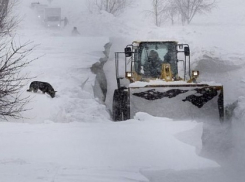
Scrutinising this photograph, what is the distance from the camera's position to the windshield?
1172 cm

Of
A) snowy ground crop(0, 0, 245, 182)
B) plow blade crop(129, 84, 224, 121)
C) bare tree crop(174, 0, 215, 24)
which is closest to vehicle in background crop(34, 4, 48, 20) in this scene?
bare tree crop(174, 0, 215, 24)

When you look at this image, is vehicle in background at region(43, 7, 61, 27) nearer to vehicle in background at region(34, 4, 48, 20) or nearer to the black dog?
vehicle in background at region(34, 4, 48, 20)

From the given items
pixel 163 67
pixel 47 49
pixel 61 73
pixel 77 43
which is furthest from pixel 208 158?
pixel 77 43

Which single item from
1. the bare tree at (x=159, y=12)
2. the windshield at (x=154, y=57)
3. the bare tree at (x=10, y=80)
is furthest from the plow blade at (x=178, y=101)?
the bare tree at (x=159, y=12)

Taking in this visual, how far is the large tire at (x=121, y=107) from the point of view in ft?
33.0

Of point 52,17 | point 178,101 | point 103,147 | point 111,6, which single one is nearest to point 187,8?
point 111,6

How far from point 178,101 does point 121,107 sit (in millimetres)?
1784

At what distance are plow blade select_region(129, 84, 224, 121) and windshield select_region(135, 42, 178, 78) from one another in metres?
2.11

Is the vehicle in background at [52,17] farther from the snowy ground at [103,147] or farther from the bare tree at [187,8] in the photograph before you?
the snowy ground at [103,147]

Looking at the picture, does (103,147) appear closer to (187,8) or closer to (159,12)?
(187,8)

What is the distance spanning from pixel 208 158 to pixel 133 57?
20.0 feet

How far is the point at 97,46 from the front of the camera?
24.5 m

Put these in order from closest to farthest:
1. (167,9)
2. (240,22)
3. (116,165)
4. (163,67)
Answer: (116,165) → (163,67) → (240,22) → (167,9)

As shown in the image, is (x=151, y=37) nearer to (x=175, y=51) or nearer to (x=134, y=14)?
(x=134, y=14)
